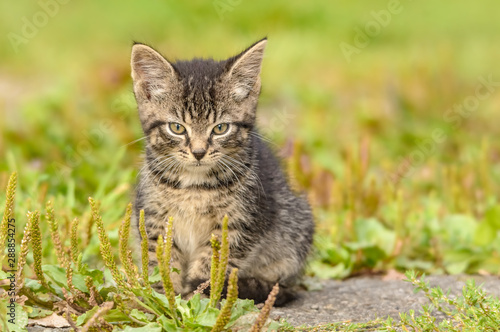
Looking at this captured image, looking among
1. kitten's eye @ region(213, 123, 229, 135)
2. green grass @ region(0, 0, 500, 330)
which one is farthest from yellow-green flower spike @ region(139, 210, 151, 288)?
green grass @ region(0, 0, 500, 330)

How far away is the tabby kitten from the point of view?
13.6ft

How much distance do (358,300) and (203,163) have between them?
4.11ft

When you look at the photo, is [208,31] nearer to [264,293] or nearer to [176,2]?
[176,2]

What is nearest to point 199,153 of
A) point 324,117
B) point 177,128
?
point 177,128

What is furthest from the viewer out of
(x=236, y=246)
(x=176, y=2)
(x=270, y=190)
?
(x=176, y=2)

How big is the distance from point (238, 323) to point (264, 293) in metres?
0.88

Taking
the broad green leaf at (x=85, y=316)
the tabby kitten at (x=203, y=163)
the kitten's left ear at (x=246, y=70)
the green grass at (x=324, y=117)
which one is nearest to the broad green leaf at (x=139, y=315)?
the broad green leaf at (x=85, y=316)

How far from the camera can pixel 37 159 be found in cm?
725

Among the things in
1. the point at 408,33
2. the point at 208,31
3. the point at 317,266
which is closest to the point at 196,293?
the point at 317,266

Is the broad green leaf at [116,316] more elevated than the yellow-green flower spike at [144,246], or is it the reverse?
the yellow-green flower spike at [144,246]

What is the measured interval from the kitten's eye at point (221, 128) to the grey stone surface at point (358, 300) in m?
1.07

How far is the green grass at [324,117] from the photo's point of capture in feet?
18.2

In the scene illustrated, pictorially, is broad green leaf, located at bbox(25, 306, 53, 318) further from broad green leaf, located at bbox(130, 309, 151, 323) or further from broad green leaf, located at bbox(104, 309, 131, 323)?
broad green leaf, located at bbox(130, 309, 151, 323)

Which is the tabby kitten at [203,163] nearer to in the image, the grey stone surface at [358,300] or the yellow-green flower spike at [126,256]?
the grey stone surface at [358,300]
